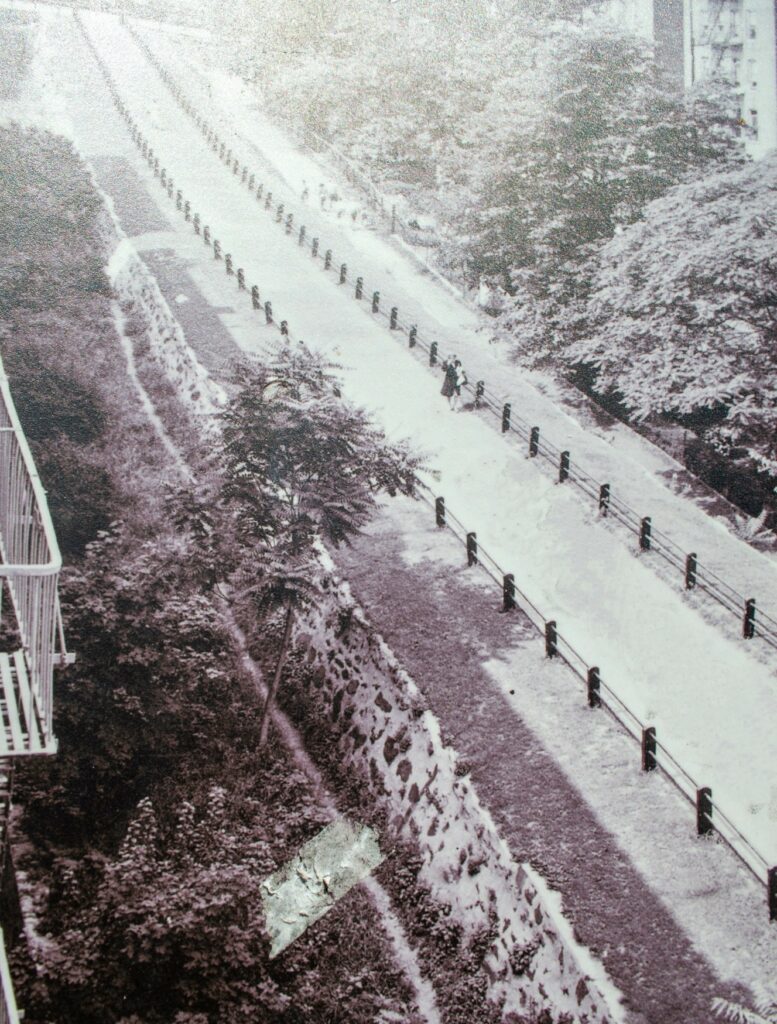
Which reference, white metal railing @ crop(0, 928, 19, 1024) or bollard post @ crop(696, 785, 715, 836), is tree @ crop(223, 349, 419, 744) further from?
white metal railing @ crop(0, 928, 19, 1024)

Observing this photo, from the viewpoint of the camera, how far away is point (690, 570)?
1395 cm

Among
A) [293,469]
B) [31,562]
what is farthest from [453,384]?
[31,562]

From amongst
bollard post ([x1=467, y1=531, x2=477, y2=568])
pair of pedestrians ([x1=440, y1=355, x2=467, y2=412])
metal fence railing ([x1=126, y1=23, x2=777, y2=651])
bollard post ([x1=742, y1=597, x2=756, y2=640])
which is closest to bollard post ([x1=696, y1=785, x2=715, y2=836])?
metal fence railing ([x1=126, y1=23, x2=777, y2=651])

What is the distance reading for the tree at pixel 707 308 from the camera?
52.9 ft

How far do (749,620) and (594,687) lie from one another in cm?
326

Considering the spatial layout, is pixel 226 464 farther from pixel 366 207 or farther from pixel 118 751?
pixel 366 207

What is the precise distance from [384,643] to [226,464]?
345cm

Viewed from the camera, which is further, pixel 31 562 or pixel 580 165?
pixel 580 165

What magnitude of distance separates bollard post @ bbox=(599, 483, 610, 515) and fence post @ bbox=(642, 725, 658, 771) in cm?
633

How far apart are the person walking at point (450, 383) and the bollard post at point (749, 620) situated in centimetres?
874

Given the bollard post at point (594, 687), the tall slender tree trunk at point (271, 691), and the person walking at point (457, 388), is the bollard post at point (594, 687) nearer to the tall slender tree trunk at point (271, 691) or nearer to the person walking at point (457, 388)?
the tall slender tree trunk at point (271, 691)

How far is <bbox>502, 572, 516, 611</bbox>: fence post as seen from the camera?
43.1ft

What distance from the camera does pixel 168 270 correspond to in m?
25.4

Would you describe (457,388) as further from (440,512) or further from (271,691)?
(271,691)
